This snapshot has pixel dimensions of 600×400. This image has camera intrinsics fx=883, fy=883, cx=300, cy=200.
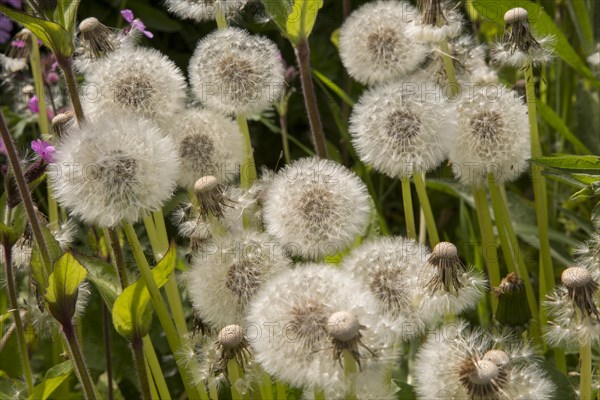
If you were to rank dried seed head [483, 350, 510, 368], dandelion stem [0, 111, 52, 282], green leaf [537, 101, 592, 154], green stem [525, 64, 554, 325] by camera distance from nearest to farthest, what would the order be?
1. dried seed head [483, 350, 510, 368]
2. dandelion stem [0, 111, 52, 282]
3. green stem [525, 64, 554, 325]
4. green leaf [537, 101, 592, 154]

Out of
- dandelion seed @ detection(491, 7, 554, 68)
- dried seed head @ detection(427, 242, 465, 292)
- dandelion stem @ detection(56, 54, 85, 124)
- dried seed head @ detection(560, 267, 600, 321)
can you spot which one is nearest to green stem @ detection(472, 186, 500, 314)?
dandelion seed @ detection(491, 7, 554, 68)

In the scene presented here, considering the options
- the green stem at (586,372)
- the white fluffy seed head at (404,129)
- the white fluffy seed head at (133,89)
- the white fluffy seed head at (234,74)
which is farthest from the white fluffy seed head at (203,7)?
the green stem at (586,372)

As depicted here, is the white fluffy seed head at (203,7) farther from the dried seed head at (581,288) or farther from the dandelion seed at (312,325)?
the dried seed head at (581,288)

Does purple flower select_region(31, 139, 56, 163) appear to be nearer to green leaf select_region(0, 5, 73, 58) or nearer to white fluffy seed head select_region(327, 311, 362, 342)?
green leaf select_region(0, 5, 73, 58)

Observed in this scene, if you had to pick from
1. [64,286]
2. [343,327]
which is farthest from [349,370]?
[64,286]

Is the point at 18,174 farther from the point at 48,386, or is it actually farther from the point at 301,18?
the point at 301,18

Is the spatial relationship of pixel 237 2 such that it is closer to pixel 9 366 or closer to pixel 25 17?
pixel 25 17
